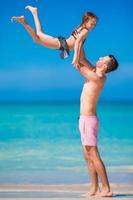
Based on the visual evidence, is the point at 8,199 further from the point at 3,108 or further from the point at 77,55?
the point at 3,108

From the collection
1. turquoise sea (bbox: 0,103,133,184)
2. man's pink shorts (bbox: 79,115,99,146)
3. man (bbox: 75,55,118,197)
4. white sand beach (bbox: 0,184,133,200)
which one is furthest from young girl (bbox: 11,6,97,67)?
turquoise sea (bbox: 0,103,133,184)

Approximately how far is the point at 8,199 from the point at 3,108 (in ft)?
4.89

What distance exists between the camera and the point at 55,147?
4.68 m

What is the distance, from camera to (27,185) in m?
4.22

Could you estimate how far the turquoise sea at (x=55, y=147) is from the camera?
4.47 metres

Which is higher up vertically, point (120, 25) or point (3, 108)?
point (120, 25)

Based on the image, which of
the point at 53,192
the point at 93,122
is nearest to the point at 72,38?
the point at 93,122

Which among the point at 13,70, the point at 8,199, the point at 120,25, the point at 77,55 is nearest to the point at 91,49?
the point at 120,25

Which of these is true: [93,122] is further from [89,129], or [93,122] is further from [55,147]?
[55,147]

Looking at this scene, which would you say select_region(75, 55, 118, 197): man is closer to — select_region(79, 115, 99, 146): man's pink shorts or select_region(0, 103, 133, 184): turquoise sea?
select_region(79, 115, 99, 146): man's pink shorts

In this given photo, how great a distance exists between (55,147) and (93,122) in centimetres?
116

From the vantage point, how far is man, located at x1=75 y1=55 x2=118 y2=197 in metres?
3.56

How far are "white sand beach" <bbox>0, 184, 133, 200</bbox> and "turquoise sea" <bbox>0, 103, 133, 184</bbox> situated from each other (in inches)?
7.2

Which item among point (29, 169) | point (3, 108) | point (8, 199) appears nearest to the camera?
point (8, 199)
